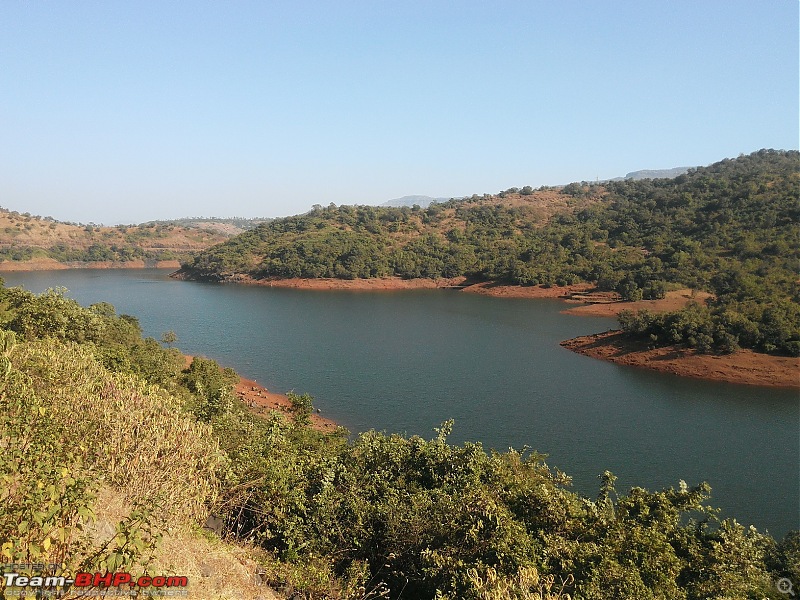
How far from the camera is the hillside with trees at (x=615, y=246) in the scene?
4772cm

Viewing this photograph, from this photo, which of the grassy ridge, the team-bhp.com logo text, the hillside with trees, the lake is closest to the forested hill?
the hillside with trees

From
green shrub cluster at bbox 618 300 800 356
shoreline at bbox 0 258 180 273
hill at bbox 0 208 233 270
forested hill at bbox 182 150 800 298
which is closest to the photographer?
green shrub cluster at bbox 618 300 800 356

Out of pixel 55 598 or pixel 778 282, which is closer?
pixel 55 598

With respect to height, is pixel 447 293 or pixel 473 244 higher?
Answer: pixel 473 244

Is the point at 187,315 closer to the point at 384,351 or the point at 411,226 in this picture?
the point at 384,351

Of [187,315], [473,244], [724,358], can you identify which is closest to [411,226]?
[473,244]

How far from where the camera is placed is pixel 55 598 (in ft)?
16.9

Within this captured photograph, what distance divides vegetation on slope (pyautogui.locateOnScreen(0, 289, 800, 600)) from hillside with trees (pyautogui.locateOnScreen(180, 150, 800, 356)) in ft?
125

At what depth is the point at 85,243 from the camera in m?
153

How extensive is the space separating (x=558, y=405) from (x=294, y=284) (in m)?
76.4

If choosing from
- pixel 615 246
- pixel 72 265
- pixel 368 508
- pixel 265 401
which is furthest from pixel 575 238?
pixel 72 265

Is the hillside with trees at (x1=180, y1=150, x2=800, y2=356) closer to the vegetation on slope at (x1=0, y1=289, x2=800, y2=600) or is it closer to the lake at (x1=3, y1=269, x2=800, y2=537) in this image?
the lake at (x1=3, y1=269, x2=800, y2=537)

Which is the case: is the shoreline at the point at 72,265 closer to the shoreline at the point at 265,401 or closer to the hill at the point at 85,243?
the hill at the point at 85,243

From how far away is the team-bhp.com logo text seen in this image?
16.0 feet
